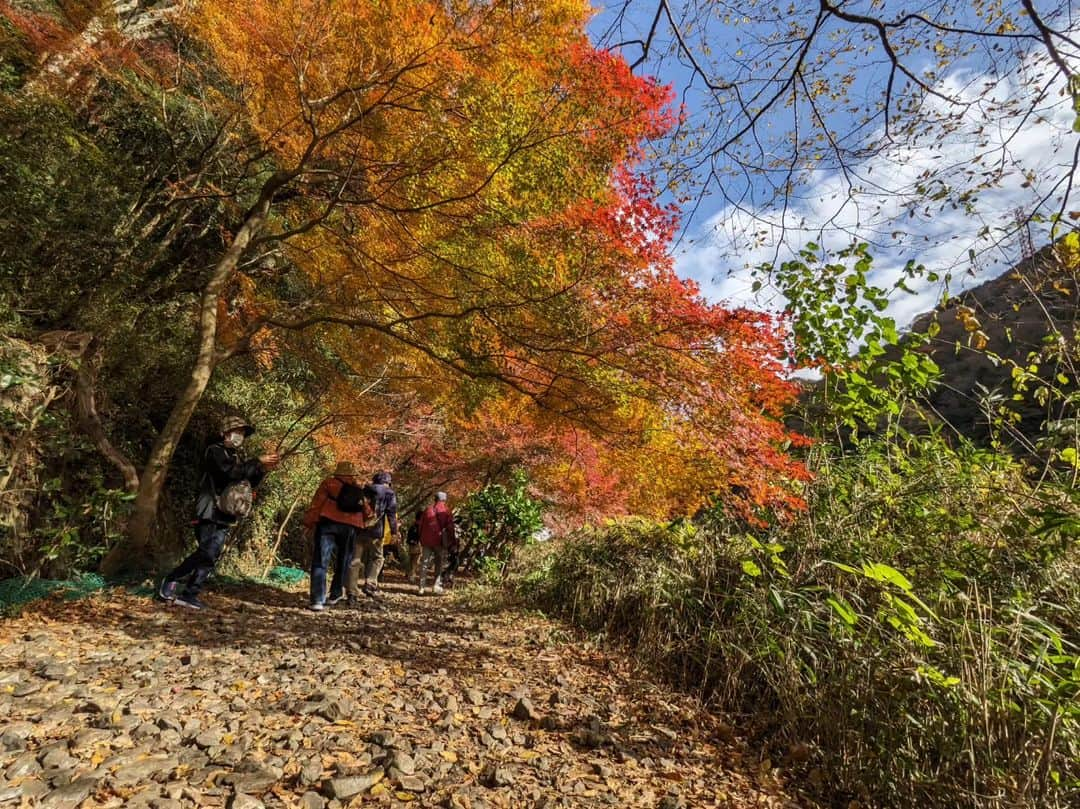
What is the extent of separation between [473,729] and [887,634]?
233 centimetres

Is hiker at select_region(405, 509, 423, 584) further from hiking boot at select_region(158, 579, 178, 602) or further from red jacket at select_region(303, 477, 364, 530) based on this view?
hiking boot at select_region(158, 579, 178, 602)

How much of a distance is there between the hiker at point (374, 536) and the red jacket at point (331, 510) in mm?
616

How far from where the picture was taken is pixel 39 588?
4.25 meters

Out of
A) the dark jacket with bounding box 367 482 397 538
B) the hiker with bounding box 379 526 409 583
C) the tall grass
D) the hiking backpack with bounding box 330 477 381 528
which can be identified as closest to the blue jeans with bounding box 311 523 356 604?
the hiking backpack with bounding box 330 477 381 528

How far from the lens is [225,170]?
7.46 meters

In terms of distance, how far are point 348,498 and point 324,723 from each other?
2964mm

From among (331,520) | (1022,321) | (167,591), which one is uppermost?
(1022,321)

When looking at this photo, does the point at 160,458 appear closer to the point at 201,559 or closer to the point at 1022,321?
the point at 201,559

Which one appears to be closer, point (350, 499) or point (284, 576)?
point (350, 499)

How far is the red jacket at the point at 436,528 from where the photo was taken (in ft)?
25.4

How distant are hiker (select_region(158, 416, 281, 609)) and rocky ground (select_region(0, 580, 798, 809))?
25cm

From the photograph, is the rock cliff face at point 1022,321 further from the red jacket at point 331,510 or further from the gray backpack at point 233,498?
the gray backpack at point 233,498

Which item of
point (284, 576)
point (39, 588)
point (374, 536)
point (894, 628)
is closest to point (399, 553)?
point (284, 576)

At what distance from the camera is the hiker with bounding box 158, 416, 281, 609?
15.1 feet
